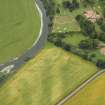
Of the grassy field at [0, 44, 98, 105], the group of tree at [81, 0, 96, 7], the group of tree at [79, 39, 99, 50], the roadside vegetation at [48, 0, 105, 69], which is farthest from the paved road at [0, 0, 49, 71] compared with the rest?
the group of tree at [81, 0, 96, 7]

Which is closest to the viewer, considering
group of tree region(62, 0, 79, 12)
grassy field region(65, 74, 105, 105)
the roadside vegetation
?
grassy field region(65, 74, 105, 105)

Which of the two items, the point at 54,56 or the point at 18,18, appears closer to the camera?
the point at 54,56

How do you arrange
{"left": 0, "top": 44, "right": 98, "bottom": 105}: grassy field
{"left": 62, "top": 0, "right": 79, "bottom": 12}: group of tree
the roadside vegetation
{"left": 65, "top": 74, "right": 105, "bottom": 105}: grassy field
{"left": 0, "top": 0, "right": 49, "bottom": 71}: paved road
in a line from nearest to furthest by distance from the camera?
{"left": 0, "top": 44, "right": 98, "bottom": 105}: grassy field → {"left": 65, "top": 74, "right": 105, "bottom": 105}: grassy field → {"left": 0, "top": 0, "right": 49, "bottom": 71}: paved road → the roadside vegetation → {"left": 62, "top": 0, "right": 79, "bottom": 12}: group of tree

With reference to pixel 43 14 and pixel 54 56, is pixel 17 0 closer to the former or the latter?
pixel 43 14

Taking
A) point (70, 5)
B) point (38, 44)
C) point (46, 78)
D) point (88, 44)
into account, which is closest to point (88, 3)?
point (70, 5)

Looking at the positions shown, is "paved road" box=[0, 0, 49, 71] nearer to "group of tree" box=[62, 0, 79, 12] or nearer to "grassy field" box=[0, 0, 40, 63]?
"grassy field" box=[0, 0, 40, 63]

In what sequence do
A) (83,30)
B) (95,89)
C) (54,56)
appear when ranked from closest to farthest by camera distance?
1. (95,89)
2. (54,56)
3. (83,30)

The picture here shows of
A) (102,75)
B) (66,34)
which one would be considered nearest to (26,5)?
(66,34)

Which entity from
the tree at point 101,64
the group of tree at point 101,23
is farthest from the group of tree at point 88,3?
the tree at point 101,64

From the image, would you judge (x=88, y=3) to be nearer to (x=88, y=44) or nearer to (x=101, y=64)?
(x=88, y=44)
